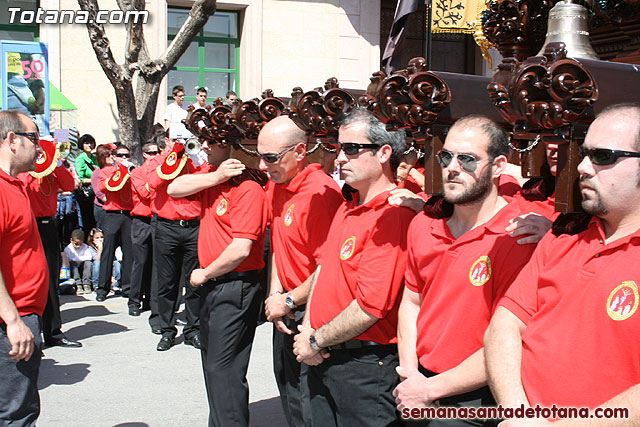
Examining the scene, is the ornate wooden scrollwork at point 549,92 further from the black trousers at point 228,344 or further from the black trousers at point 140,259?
the black trousers at point 140,259

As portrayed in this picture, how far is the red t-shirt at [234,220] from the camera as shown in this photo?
4.81 m

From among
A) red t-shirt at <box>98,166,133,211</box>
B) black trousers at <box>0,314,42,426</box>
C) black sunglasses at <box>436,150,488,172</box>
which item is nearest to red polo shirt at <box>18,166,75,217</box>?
red t-shirt at <box>98,166,133,211</box>

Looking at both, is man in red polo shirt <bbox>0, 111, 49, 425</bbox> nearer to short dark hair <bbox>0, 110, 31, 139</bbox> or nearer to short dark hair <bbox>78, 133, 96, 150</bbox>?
short dark hair <bbox>0, 110, 31, 139</bbox>

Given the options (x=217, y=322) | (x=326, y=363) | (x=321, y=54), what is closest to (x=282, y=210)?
(x=217, y=322)

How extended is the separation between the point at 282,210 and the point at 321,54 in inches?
455

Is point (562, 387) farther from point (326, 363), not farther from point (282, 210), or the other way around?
point (282, 210)

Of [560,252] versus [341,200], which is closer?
[560,252]

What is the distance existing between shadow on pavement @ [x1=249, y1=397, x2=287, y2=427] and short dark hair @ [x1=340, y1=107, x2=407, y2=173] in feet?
8.76

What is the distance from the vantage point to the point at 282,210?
4.61 meters

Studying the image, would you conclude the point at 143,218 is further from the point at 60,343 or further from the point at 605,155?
the point at 605,155

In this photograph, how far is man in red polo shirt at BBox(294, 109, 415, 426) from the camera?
11.1ft

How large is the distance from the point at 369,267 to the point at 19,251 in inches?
73.8

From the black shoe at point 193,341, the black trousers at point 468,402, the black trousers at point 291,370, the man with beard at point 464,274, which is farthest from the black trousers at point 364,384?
the black shoe at point 193,341

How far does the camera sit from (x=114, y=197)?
10258mm
